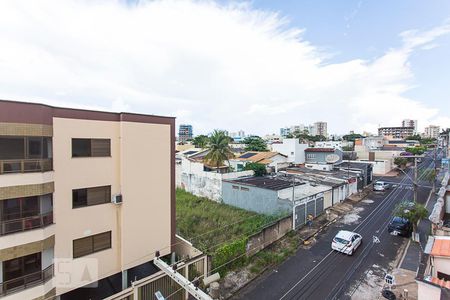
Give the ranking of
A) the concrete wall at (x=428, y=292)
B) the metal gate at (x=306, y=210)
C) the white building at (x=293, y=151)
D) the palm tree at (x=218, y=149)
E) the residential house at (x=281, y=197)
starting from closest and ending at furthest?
1. the concrete wall at (x=428, y=292)
2. the metal gate at (x=306, y=210)
3. the residential house at (x=281, y=197)
4. the palm tree at (x=218, y=149)
5. the white building at (x=293, y=151)

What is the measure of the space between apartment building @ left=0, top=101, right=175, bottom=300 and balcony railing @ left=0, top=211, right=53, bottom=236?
30mm

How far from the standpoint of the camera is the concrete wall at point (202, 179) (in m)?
29.2

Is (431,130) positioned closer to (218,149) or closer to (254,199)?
(218,149)

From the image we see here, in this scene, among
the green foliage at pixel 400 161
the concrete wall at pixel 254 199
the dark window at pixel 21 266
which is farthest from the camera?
the green foliage at pixel 400 161

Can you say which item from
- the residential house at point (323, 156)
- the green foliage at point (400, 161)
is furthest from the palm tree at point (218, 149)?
the green foliage at point (400, 161)

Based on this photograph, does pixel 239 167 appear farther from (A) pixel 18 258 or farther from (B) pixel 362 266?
(A) pixel 18 258

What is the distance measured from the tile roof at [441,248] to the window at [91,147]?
52.1ft

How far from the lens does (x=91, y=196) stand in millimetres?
11781

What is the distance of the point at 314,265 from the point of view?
15.8 m

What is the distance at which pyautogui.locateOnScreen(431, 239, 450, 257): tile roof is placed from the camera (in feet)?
34.3

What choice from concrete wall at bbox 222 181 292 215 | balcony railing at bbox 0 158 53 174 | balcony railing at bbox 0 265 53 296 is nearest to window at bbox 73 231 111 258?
balcony railing at bbox 0 265 53 296

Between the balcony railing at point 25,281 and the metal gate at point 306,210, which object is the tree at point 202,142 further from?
the balcony railing at point 25,281

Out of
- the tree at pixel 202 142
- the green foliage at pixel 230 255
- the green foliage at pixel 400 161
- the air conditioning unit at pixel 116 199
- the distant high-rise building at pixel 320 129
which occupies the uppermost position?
the distant high-rise building at pixel 320 129

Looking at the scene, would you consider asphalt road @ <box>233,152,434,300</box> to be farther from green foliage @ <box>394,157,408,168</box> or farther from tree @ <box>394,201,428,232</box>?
green foliage @ <box>394,157,408,168</box>
